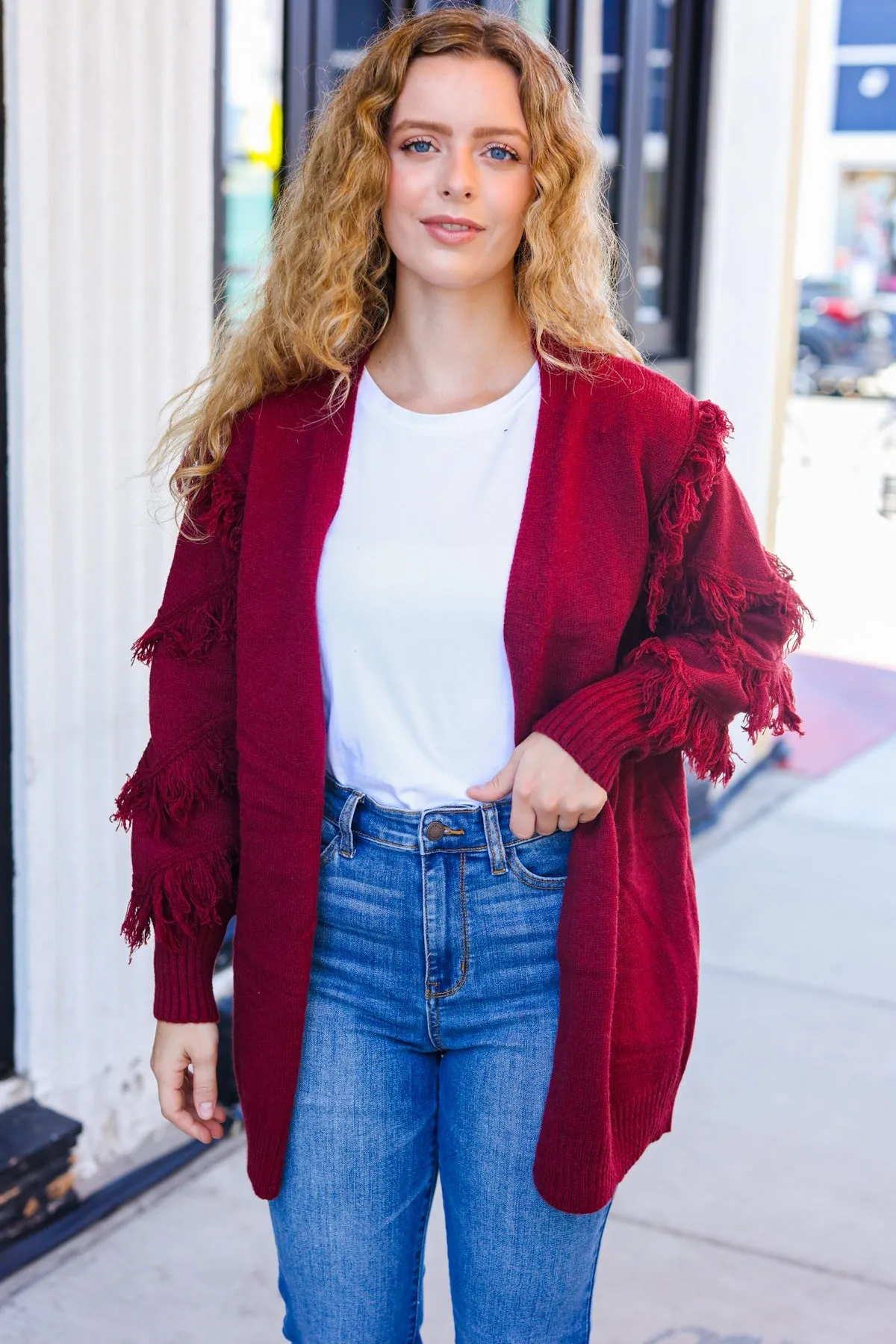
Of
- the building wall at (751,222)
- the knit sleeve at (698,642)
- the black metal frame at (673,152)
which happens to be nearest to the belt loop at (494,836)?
the knit sleeve at (698,642)

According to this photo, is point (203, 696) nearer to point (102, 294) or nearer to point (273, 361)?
point (273, 361)

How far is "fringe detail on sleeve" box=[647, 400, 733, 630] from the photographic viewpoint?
1673mm

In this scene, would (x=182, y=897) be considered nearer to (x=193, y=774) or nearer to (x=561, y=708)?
(x=193, y=774)

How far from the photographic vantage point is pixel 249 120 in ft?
12.0

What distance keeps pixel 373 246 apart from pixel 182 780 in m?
0.67

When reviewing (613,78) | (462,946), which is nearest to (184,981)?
(462,946)

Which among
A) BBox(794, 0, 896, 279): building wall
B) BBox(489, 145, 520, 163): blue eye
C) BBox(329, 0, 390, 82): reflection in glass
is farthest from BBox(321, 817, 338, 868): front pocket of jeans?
BBox(794, 0, 896, 279): building wall

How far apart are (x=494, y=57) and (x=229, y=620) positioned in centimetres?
69

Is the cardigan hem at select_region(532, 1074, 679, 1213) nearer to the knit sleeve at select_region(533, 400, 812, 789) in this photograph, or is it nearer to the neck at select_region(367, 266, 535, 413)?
the knit sleeve at select_region(533, 400, 812, 789)

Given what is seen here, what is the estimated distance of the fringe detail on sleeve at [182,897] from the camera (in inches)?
67.6

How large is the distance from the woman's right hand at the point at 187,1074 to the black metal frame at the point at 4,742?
1.11 metres

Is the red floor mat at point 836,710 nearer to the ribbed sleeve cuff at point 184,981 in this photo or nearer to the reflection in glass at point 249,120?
the reflection in glass at point 249,120

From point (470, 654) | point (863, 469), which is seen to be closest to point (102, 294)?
point (470, 654)

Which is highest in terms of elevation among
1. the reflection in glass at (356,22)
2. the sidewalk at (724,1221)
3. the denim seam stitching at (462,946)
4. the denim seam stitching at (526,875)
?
the reflection in glass at (356,22)
